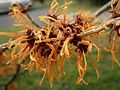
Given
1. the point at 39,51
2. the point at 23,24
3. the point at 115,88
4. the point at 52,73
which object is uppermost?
the point at 23,24

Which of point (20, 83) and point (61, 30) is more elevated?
point (61, 30)

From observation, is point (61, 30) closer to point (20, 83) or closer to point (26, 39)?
point (26, 39)

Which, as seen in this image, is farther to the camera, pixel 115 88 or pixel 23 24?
pixel 115 88

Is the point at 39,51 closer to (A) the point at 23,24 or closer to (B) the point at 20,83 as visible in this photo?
(A) the point at 23,24

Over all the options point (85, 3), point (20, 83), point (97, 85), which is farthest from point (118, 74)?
point (85, 3)

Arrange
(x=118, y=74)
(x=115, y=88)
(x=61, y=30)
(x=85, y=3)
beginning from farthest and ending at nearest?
(x=85, y=3) < (x=118, y=74) < (x=115, y=88) < (x=61, y=30)

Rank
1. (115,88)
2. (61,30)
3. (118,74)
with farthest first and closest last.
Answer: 1. (118,74)
2. (115,88)
3. (61,30)

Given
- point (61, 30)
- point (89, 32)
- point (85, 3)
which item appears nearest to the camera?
point (89, 32)

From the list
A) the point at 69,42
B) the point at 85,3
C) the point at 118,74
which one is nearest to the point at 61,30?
the point at 69,42

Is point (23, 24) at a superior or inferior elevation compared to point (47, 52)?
superior
